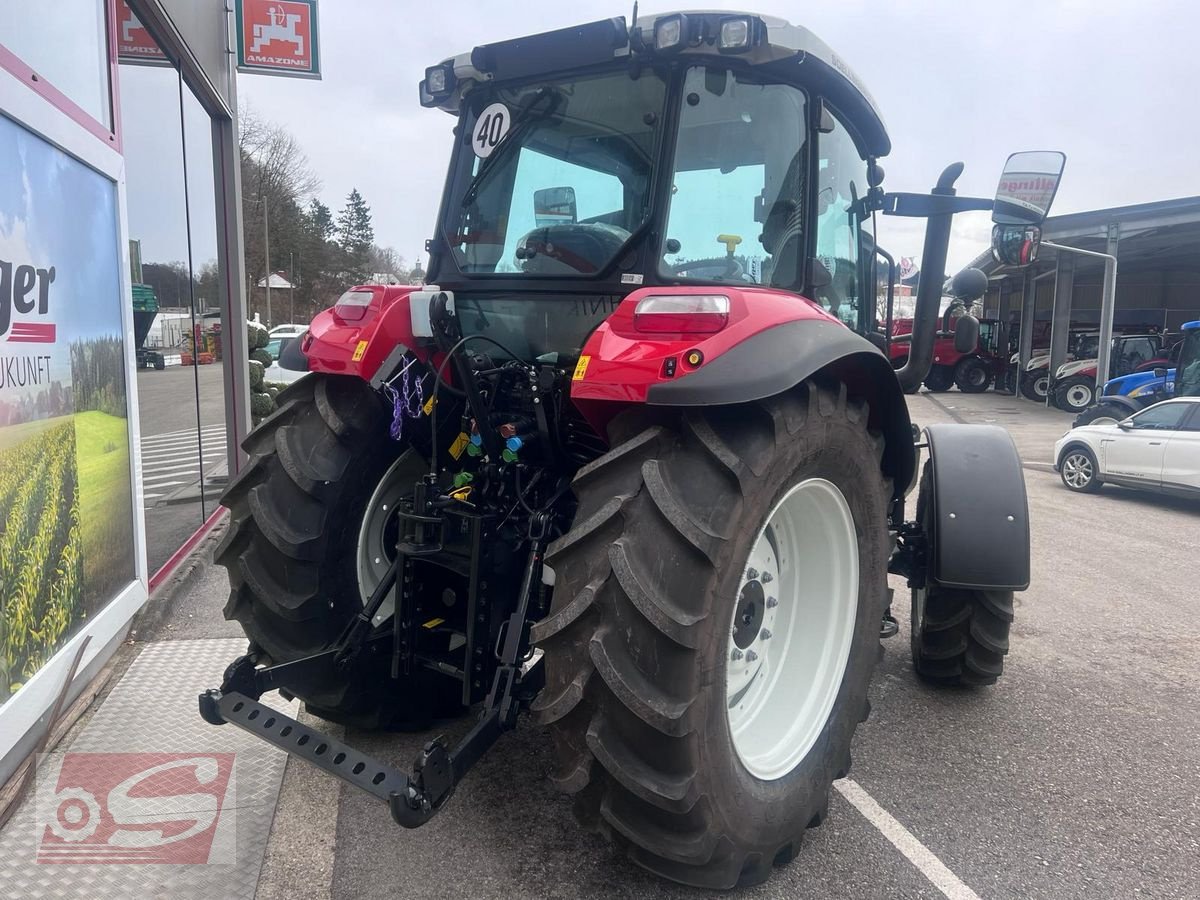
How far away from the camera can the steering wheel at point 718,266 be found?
2658mm

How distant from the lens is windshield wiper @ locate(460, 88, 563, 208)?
9.52 ft

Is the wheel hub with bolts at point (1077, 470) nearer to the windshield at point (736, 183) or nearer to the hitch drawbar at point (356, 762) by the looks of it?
the windshield at point (736, 183)

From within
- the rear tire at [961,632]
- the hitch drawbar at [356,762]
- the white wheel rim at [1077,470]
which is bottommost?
the white wheel rim at [1077,470]

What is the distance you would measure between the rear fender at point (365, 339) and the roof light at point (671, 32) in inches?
47.5

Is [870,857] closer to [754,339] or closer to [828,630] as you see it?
[828,630]

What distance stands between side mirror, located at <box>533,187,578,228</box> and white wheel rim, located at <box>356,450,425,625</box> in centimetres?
102

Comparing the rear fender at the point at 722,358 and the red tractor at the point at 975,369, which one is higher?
the rear fender at the point at 722,358

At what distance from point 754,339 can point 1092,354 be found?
2580cm

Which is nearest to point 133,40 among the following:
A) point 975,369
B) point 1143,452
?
point 1143,452

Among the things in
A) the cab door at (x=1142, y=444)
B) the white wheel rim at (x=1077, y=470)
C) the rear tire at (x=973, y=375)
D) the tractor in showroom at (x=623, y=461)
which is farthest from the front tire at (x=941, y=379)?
the tractor in showroom at (x=623, y=461)

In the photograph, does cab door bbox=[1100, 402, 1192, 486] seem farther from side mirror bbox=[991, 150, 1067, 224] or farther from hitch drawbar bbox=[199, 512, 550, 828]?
hitch drawbar bbox=[199, 512, 550, 828]

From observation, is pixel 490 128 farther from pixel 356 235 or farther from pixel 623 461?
pixel 356 235

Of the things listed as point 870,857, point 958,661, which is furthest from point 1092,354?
point 870,857

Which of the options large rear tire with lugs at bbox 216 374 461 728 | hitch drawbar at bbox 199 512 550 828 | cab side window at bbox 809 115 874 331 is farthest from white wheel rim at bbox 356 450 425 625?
cab side window at bbox 809 115 874 331
